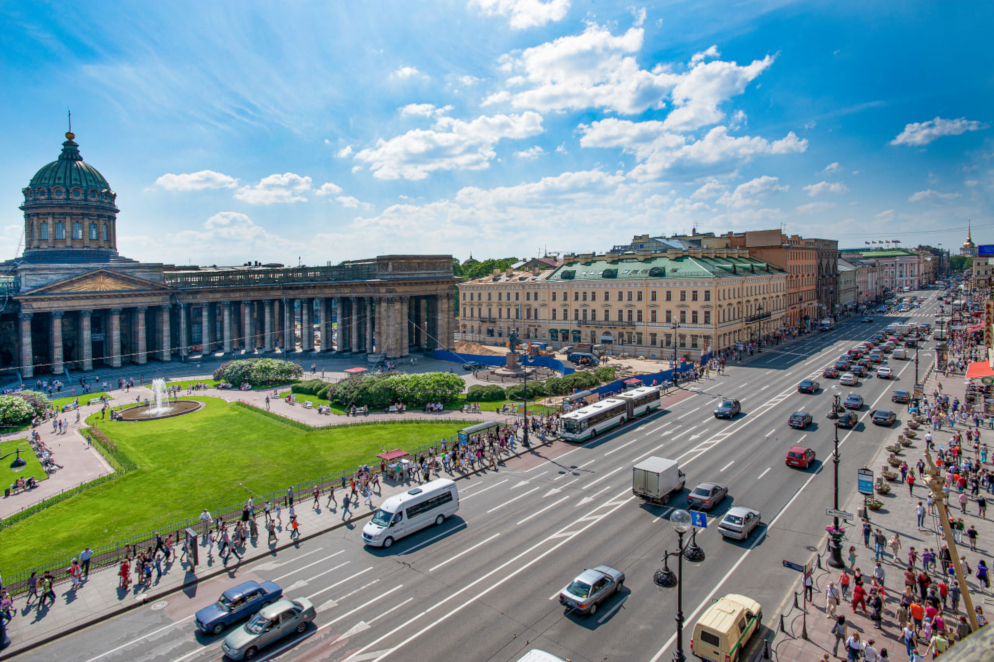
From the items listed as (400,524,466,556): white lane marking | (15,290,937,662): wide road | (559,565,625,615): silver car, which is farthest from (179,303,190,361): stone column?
(559,565,625,615): silver car

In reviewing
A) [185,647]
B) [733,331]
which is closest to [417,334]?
[733,331]

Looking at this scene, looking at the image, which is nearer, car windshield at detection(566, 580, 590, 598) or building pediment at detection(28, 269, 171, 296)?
car windshield at detection(566, 580, 590, 598)

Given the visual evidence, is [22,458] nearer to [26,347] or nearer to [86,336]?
[26,347]

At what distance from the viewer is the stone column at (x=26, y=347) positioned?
2717 inches

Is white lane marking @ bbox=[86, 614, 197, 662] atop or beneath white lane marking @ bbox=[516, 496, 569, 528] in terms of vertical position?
beneath

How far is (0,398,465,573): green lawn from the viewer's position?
96.3ft

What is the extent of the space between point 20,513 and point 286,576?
17841mm

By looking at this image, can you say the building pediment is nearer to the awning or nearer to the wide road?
the wide road

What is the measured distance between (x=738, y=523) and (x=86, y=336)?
80671 mm

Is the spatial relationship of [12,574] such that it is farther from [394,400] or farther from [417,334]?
[417,334]

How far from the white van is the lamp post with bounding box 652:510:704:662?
11.1m

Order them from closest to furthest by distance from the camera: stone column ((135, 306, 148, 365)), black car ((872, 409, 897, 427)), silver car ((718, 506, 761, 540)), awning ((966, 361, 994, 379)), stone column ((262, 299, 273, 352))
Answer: silver car ((718, 506, 761, 540)) < awning ((966, 361, 994, 379)) < black car ((872, 409, 897, 427)) < stone column ((135, 306, 148, 365)) < stone column ((262, 299, 273, 352))

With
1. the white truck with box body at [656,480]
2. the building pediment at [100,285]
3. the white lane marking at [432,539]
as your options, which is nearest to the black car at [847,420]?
the white truck with box body at [656,480]

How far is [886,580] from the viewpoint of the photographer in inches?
→ 922
